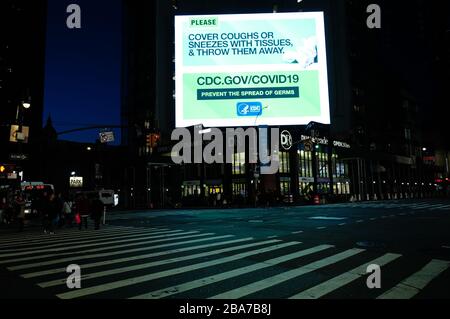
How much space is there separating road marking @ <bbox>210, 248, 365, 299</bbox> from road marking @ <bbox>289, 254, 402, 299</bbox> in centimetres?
68

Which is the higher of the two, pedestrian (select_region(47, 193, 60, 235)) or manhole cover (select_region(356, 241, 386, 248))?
pedestrian (select_region(47, 193, 60, 235))

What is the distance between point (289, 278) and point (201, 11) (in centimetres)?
4269

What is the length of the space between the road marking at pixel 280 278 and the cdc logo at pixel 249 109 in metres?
23.6

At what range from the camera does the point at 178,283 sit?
21.9ft

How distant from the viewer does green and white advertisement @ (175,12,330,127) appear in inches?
1262

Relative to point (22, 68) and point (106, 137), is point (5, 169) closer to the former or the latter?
point (106, 137)

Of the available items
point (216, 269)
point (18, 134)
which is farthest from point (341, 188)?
point (216, 269)

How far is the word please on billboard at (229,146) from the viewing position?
46263 millimetres

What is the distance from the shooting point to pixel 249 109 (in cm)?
3241

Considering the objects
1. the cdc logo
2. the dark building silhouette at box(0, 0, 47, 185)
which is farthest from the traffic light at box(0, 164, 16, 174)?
the cdc logo

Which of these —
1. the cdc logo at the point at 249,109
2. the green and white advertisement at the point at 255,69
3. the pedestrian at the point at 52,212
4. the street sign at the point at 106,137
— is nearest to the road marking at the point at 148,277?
the pedestrian at the point at 52,212

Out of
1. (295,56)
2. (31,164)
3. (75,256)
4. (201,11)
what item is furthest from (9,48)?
(75,256)

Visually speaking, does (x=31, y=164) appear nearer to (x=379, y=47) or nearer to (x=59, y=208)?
(x=59, y=208)

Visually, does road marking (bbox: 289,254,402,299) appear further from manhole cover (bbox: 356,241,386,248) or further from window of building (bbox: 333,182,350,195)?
window of building (bbox: 333,182,350,195)
